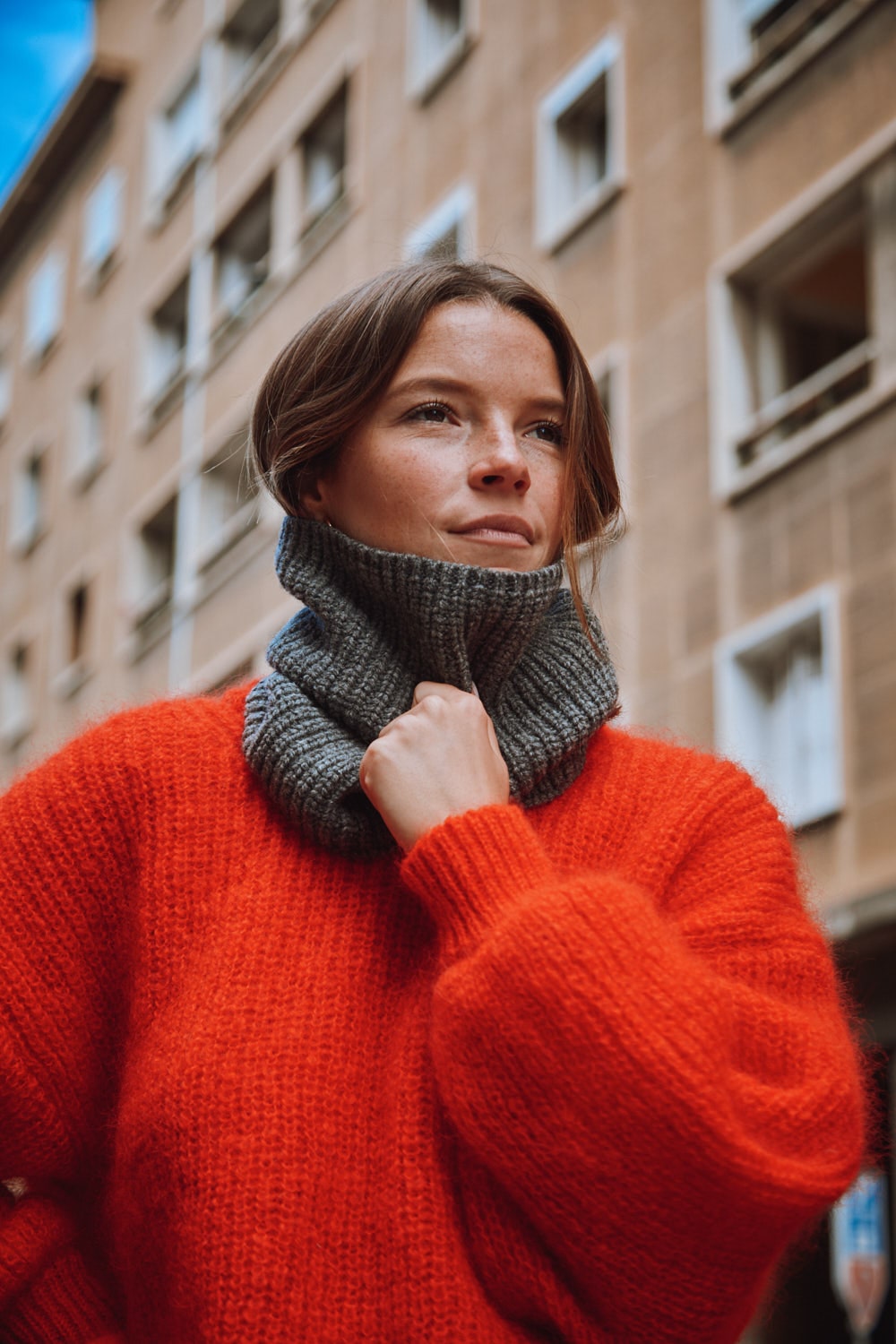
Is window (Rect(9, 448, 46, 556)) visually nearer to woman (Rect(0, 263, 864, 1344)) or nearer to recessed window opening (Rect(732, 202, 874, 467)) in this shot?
recessed window opening (Rect(732, 202, 874, 467))

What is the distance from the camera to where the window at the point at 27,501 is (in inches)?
1182

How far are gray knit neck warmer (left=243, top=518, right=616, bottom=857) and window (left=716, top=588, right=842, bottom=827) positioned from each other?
31.9 ft

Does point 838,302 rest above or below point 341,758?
above

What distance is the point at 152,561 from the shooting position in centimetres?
Answer: 2569

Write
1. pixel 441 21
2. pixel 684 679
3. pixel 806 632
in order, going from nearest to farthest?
1. pixel 806 632
2. pixel 684 679
3. pixel 441 21

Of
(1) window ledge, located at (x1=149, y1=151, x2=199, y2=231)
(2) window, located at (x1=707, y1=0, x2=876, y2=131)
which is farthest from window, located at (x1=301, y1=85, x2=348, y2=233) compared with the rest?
(2) window, located at (x1=707, y1=0, x2=876, y2=131)

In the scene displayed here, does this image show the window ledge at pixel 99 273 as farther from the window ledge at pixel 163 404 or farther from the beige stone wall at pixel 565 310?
the window ledge at pixel 163 404

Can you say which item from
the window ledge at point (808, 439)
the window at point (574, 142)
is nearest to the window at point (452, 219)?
the window at point (574, 142)

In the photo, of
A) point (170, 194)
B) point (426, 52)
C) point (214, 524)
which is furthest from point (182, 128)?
point (426, 52)

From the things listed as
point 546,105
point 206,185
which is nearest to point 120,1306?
point 546,105

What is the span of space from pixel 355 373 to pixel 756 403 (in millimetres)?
12093

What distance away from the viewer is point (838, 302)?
14250mm

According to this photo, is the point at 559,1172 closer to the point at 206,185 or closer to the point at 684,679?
the point at 684,679

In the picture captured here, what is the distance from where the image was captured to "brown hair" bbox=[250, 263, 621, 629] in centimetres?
256
